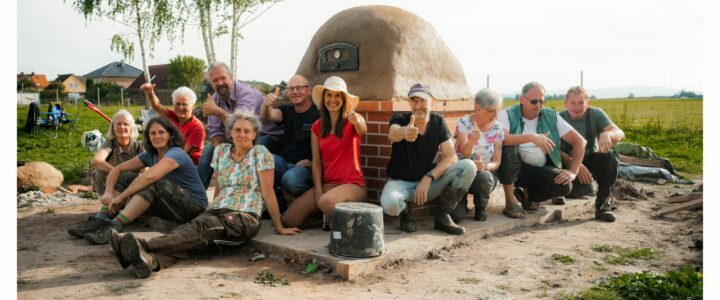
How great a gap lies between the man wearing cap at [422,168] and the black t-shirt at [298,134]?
0.91 metres

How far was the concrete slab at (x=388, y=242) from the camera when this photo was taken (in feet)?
14.2

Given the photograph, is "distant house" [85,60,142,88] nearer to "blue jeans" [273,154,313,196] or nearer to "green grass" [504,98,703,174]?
"green grass" [504,98,703,174]

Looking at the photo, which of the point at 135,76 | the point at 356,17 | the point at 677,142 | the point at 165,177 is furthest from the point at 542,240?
the point at 135,76

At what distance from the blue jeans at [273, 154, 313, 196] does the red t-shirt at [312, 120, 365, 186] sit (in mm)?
283

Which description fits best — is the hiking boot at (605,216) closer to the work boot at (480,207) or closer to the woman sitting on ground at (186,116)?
the work boot at (480,207)

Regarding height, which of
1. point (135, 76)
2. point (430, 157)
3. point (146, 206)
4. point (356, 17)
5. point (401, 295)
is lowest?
point (401, 295)

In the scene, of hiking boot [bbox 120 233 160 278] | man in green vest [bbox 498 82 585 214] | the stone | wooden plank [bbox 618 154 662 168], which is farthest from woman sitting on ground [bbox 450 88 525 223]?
wooden plank [bbox 618 154 662 168]

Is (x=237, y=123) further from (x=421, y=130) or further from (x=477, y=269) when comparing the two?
(x=477, y=269)

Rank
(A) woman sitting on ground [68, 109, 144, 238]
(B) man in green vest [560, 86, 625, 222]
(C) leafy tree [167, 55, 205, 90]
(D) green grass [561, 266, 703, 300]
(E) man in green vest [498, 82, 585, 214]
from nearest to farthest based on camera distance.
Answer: (D) green grass [561, 266, 703, 300]
(A) woman sitting on ground [68, 109, 144, 238]
(E) man in green vest [498, 82, 585, 214]
(B) man in green vest [560, 86, 625, 222]
(C) leafy tree [167, 55, 205, 90]

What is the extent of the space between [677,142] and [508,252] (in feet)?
29.2


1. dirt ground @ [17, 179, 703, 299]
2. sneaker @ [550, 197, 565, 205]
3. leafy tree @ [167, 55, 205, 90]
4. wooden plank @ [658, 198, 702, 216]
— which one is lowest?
dirt ground @ [17, 179, 703, 299]

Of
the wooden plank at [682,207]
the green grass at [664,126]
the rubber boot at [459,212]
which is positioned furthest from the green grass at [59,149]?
the green grass at [664,126]

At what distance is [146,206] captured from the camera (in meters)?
5.11

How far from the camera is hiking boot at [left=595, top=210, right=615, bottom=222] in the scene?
251 inches
